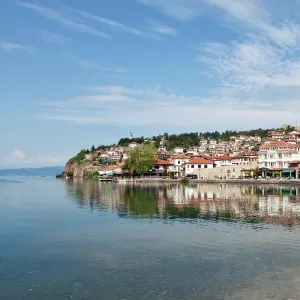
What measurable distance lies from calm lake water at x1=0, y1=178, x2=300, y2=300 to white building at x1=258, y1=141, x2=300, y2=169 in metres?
53.6

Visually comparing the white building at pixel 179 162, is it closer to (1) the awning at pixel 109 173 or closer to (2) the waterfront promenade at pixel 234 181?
(2) the waterfront promenade at pixel 234 181

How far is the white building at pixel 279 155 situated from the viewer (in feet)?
271

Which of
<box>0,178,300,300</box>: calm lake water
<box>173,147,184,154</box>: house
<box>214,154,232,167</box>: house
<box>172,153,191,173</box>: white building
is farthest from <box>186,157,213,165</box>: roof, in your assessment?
<box>0,178,300,300</box>: calm lake water

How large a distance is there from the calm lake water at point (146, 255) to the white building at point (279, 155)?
53.6 metres

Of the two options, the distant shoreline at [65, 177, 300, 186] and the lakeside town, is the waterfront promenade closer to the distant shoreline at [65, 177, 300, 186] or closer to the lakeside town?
the distant shoreline at [65, 177, 300, 186]

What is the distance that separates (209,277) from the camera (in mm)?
14852

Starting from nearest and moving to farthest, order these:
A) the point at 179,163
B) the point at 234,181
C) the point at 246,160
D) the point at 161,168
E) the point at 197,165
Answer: the point at 234,181 < the point at 246,160 < the point at 197,165 < the point at 161,168 < the point at 179,163

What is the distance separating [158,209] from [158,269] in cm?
2027

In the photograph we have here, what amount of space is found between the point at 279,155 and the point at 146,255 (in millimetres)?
71237

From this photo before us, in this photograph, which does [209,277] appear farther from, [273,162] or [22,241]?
[273,162]

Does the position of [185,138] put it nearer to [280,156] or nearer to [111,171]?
[111,171]

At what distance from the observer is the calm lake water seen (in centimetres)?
1375

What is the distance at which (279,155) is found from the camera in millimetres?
83875

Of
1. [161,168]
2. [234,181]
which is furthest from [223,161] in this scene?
[234,181]
